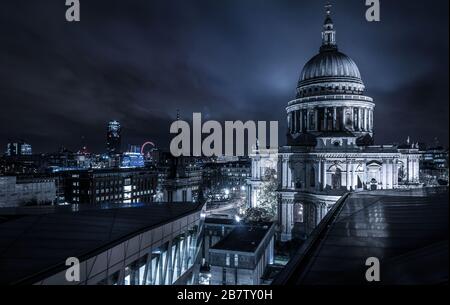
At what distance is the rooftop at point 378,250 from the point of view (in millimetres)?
9367

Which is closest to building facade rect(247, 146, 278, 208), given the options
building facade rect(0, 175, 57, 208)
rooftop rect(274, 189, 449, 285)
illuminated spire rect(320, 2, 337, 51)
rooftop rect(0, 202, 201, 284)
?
illuminated spire rect(320, 2, 337, 51)

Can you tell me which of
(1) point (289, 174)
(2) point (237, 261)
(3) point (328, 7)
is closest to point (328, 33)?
(3) point (328, 7)

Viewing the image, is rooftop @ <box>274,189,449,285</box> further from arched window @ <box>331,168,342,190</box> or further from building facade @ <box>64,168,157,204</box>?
building facade @ <box>64,168,157,204</box>

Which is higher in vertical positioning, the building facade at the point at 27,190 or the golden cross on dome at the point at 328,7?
the golden cross on dome at the point at 328,7

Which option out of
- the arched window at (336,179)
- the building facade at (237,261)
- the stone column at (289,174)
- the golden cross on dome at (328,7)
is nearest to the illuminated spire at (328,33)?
the golden cross on dome at (328,7)

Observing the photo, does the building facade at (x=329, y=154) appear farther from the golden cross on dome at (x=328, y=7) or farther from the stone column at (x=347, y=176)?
the golden cross on dome at (x=328, y=7)

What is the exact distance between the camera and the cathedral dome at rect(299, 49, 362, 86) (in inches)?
2795

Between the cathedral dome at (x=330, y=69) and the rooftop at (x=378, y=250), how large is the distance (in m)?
55.3

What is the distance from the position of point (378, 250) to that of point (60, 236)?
14.3 metres

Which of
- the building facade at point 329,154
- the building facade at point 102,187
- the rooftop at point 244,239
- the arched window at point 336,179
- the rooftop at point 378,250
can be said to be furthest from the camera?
the building facade at point 102,187

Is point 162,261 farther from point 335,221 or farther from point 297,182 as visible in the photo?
point 297,182

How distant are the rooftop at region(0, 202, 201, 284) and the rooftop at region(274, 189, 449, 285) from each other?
28.4 ft

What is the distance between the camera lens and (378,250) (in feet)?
40.1
